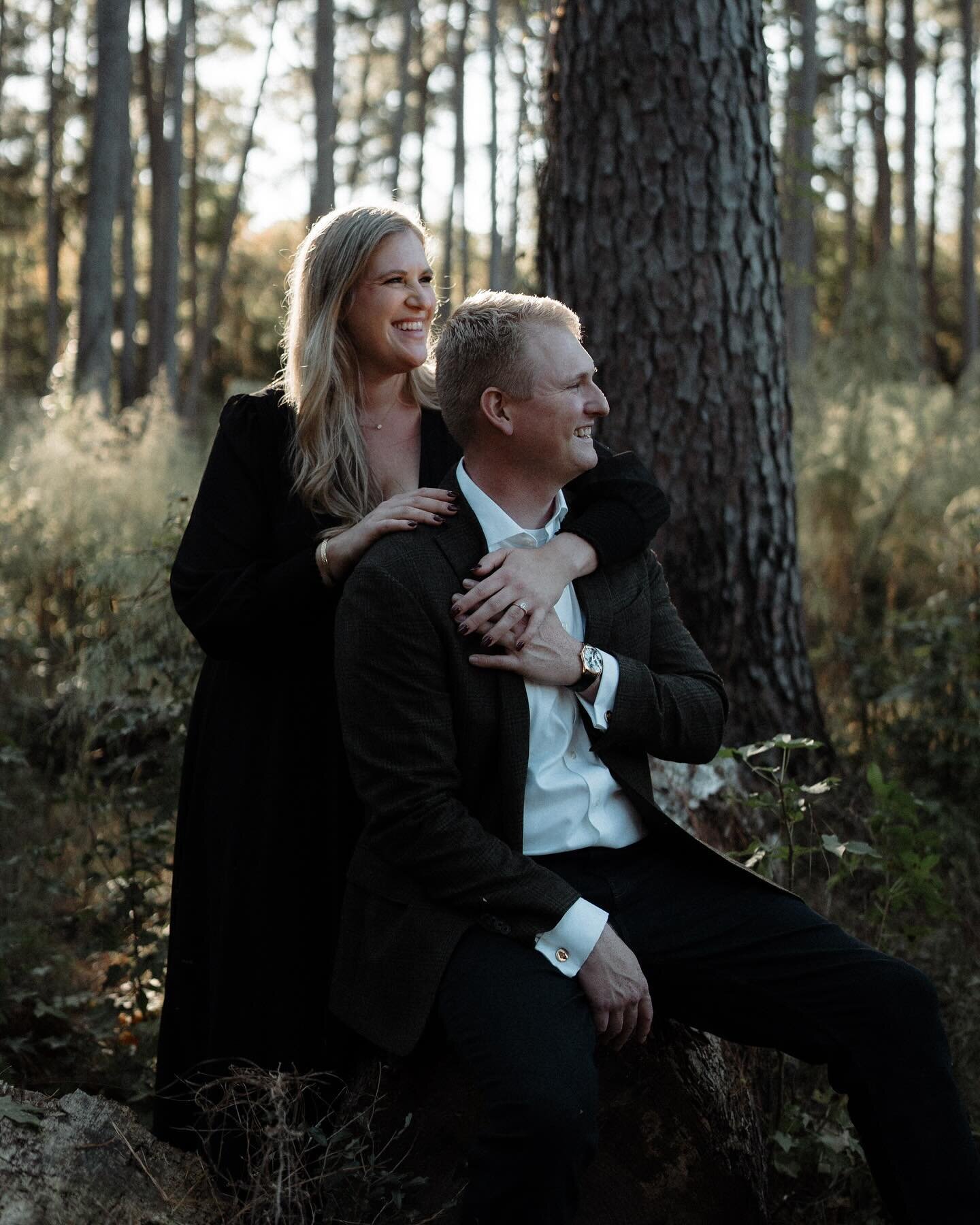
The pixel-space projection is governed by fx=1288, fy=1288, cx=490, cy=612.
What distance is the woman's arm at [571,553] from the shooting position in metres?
2.52

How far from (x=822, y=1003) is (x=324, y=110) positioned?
13587 millimetres

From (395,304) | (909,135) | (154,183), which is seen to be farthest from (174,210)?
(395,304)

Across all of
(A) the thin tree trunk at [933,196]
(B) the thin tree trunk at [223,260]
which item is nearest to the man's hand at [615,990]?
(B) the thin tree trunk at [223,260]

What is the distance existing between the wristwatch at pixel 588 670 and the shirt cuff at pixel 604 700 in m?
0.01

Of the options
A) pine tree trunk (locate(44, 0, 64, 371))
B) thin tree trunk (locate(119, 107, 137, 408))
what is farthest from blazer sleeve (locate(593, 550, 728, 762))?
pine tree trunk (locate(44, 0, 64, 371))

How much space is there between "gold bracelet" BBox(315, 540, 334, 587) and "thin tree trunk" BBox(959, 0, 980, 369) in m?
19.9

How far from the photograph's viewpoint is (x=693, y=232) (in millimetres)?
4621

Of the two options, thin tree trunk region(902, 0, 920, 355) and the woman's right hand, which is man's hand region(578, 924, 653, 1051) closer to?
the woman's right hand

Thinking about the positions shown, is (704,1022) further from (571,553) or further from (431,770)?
(571,553)

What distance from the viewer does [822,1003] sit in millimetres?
2422

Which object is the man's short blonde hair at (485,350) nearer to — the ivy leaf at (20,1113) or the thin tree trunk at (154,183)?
the ivy leaf at (20,1113)

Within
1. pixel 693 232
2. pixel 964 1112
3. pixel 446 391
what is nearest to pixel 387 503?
pixel 446 391

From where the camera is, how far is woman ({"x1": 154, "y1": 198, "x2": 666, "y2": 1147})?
2.90 m

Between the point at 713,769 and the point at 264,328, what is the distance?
28.3 metres
